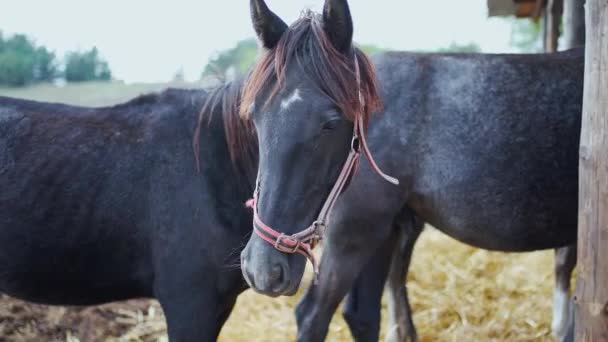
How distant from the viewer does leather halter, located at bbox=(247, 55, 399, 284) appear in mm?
2135

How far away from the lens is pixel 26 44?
278 inches

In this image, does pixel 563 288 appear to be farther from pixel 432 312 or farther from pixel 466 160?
pixel 466 160

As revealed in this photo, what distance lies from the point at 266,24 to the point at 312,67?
0.28m

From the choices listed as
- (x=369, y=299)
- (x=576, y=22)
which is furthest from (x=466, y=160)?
(x=576, y=22)

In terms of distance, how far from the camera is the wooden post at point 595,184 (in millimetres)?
2486

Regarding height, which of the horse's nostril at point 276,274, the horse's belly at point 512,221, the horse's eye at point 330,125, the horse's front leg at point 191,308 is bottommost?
the horse's front leg at point 191,308

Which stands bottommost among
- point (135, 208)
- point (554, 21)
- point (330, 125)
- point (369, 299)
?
point (369, 299)

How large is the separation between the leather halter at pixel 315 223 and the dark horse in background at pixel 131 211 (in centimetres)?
47

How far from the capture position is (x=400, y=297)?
4559 millimetres

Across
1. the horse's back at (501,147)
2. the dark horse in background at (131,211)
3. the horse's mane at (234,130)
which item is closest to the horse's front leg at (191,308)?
the dark horse in background at (131,211)

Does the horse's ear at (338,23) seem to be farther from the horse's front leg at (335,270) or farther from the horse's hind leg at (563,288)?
the horse's hind leg at (563,288)

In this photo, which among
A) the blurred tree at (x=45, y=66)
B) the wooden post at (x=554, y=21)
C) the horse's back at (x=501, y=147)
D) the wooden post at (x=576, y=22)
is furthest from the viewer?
the blurred tree at (x=45, y=66)

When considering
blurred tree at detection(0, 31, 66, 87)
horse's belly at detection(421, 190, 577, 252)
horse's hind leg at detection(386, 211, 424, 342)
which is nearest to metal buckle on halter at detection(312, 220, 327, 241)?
horse's belly at detection(421, 190, 577, 252)

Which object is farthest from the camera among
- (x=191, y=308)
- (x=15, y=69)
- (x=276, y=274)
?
(x=15, y=69)
